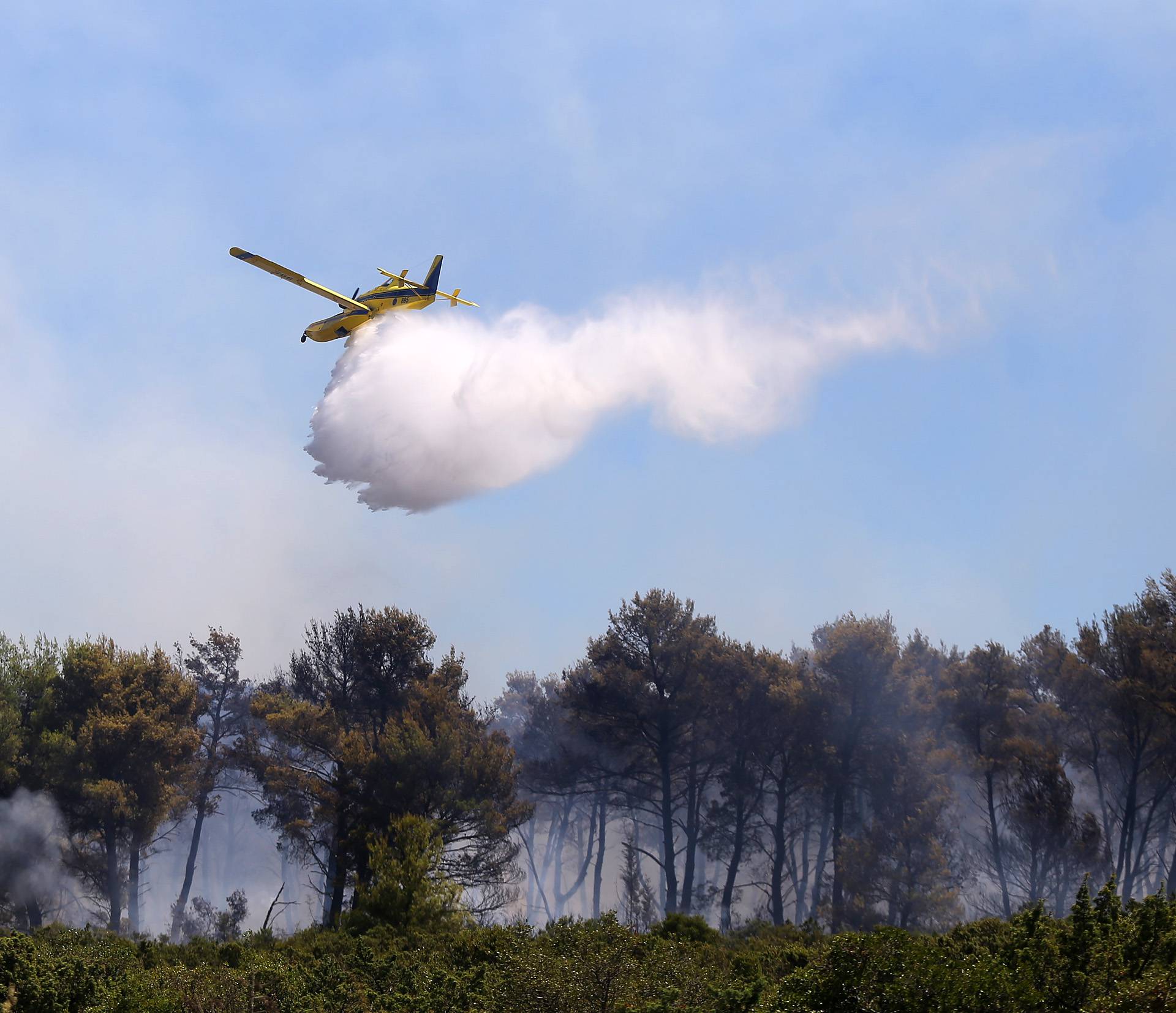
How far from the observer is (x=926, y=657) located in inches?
1978

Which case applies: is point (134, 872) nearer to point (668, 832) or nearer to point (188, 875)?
point (188, 875)

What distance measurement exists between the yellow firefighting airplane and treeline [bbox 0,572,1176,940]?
41.0 feet

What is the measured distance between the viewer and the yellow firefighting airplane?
38031mm

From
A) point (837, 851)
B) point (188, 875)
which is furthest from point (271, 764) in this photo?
point (837, 851)

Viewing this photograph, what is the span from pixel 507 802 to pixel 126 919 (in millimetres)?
16138

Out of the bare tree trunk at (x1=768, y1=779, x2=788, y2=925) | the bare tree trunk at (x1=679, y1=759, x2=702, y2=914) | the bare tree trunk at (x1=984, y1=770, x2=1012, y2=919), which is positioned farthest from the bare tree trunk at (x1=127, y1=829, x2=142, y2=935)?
the bare tree trunk at (x1=984, y1=770, x2=1012, y2=919)

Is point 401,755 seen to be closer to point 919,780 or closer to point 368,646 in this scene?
point 368,646

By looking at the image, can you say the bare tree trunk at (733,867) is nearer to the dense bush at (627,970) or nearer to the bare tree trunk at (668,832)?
the bare tree trunk at (668,832)

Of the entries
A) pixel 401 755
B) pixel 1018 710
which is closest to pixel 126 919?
pixel 401 755

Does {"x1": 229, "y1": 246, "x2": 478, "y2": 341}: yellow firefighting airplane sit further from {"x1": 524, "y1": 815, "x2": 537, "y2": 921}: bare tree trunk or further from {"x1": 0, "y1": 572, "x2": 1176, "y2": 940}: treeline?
{"x1": 524, "y1": 815, "x2": 537, "y2": 921}: bare tree trunk

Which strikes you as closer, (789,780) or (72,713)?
(72,713)

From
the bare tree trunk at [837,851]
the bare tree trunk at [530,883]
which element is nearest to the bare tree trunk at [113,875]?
the bare tree trunk at [837,851]

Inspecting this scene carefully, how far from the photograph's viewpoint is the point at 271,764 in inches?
1586

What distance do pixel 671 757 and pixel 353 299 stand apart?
24178 millimetres
